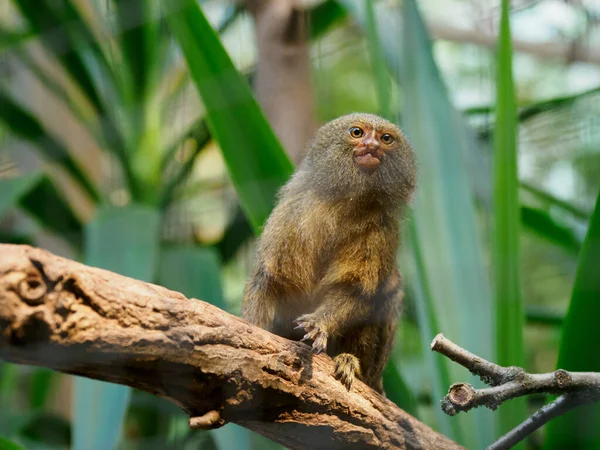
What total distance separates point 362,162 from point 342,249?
0.75 ft

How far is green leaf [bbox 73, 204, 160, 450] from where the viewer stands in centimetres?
165

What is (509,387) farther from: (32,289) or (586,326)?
(32,289)

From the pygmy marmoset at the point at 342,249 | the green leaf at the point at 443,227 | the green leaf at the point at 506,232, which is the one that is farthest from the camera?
the green leaf at the point at 443,227

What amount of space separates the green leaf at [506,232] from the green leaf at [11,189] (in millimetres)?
1474

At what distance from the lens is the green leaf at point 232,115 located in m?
1.82

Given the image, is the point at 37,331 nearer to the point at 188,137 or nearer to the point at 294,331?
the point at 294,331

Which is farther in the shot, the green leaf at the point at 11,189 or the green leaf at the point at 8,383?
the green leaf at the point at 8,383

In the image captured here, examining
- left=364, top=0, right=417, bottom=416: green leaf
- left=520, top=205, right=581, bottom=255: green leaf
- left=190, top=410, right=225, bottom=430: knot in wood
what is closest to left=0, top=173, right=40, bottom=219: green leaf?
left=364, top=0, right=417, bottom=416: green leaf

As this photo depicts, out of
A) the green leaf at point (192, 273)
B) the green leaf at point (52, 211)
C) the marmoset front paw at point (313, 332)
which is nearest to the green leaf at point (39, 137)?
the green leaf at point (52, 211)

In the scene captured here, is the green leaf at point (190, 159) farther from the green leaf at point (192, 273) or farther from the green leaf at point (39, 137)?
the green leaf at point (192, 273)

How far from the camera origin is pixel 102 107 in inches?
111

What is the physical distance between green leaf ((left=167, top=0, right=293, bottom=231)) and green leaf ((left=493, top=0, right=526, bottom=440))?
0.57m

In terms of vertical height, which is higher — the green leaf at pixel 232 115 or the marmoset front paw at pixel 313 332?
the green leaf at pixel 232 115

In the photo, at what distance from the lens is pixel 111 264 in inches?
80.7
